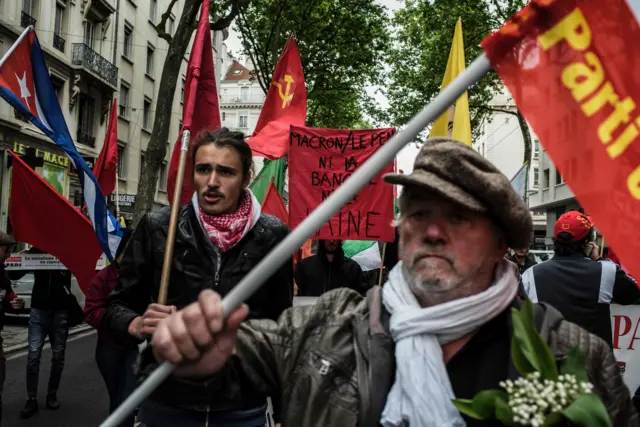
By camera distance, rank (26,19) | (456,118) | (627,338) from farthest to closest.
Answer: (26,19), (627,338), (456,118)

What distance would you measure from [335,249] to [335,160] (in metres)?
0.92

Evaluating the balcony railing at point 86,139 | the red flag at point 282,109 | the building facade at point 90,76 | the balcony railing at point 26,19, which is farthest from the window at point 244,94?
the red flag at point 282,109

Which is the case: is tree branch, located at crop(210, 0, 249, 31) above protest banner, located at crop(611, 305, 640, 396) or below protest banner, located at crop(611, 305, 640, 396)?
above

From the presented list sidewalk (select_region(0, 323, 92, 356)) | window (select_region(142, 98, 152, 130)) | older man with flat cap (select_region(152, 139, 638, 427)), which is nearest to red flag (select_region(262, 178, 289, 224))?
sidewalk (select_region(0, 323, 92, 356))

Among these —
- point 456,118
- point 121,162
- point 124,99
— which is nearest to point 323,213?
point 456,118

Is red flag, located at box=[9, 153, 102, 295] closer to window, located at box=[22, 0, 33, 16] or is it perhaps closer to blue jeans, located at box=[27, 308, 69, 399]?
blue jeans, located at box=[27, 308, 69, 399]

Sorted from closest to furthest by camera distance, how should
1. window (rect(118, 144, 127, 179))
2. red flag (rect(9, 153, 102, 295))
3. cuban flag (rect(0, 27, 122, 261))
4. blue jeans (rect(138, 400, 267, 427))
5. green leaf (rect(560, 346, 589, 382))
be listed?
green leaf (rect(560, 346, 589, 382)), blue jeans (rect(138, 400, 267, 427)), cuban flag (rect(0, 27, 122, 261)), red flag (rect(9, 153, 102, 295)), window (rect(118, 144, 127, 179))

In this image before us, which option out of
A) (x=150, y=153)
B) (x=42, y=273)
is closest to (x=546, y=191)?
(x=150, y=153)

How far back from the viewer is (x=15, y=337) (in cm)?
1075

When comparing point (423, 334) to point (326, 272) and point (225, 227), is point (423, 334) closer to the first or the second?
point (225, 227)

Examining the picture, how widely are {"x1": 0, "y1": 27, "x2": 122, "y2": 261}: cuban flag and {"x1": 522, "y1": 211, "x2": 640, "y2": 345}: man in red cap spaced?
3.20 metres

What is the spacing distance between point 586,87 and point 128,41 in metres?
29.5

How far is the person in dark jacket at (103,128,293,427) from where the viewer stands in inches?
96.8

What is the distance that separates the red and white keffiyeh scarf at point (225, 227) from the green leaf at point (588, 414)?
165 centimetres
